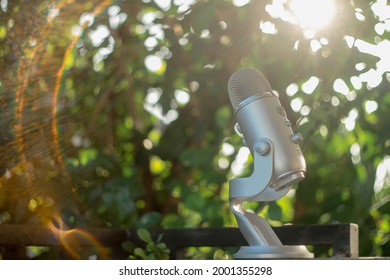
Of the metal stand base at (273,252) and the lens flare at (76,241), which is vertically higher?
the metal stand base at (273,252)

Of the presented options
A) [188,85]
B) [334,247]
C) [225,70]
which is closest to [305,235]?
[334,247]

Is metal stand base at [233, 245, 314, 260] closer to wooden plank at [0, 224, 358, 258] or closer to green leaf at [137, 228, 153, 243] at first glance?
wooden plank at [0, 224, 358, 258]

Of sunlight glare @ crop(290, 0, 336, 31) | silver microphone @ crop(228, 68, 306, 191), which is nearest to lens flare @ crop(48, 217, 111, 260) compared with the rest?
silver microphone @ crop(228, 68, 306, 191)

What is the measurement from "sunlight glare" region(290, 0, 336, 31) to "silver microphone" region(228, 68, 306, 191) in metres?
0.72

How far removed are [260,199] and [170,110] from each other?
166 centimetres

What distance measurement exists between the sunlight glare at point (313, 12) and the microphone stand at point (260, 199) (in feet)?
2.64

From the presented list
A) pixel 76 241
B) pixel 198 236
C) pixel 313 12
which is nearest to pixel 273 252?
pixel 198 236

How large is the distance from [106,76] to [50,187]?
2.07 feet

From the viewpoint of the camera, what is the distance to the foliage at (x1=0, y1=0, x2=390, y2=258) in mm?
2578

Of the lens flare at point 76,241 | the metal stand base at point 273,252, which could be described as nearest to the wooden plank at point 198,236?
the lens flare at point 76,241

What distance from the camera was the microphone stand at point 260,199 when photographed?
1821mm

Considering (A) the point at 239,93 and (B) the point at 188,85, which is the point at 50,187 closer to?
(B) the point at 188,85

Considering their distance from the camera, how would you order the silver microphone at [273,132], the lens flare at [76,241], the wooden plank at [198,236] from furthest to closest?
1. the lens flare at [76,241]
2. the wooden plank at [198,236]
3. the silver microphone at [273,132]

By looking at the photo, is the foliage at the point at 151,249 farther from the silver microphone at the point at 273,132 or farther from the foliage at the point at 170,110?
the silver microphone at the point at 273,132
